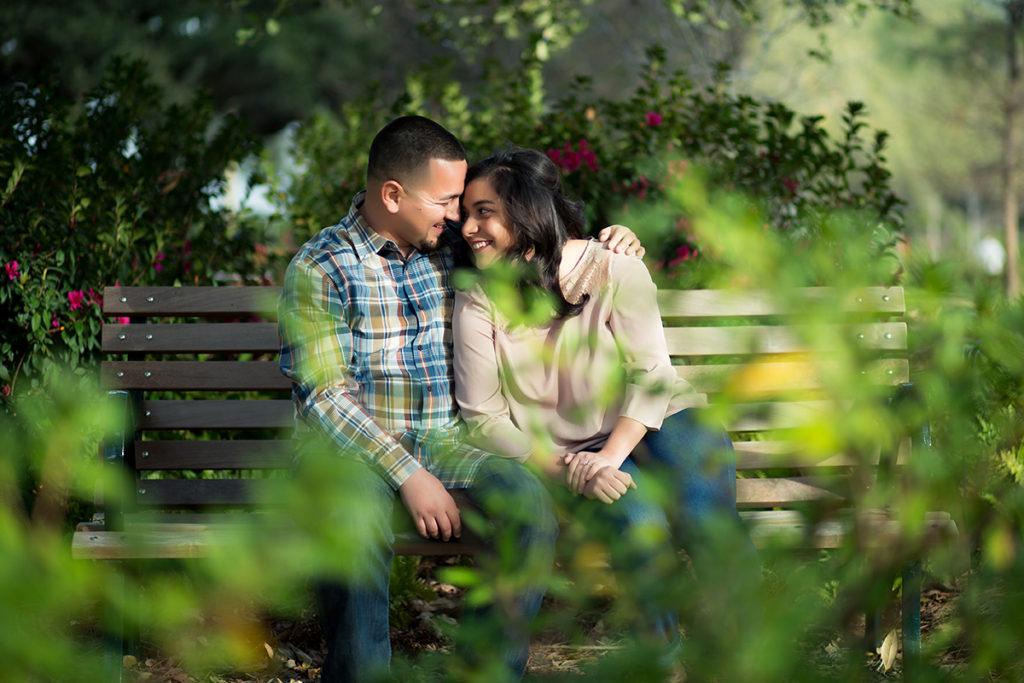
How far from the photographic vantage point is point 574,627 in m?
1.03

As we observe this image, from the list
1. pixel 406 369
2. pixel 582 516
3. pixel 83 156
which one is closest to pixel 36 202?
pixel 83 156

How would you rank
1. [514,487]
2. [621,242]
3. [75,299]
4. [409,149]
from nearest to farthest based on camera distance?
[514,487] → [409,149] → [621,242] → [75,299]


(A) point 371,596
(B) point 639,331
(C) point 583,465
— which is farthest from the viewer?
(B) point 639,331

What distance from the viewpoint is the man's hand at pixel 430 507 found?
8.48 ft

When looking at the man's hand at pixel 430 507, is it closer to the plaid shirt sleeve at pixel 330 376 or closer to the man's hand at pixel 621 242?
the plaid shirt sleeve at pixel 330 376

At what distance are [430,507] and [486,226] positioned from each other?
812 mm

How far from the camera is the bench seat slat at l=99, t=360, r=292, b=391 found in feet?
10.8

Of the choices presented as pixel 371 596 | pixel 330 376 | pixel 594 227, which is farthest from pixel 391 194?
pixel 594 227

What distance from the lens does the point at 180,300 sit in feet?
11.0

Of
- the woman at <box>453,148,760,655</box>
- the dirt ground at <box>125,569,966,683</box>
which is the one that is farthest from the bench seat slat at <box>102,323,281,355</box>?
the dirt ground at <box>125,569,966,683</box>

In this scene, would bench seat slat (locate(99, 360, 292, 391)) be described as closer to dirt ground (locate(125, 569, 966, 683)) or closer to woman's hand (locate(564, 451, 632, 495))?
dirt ground (locate(125, 569, 966, 683))

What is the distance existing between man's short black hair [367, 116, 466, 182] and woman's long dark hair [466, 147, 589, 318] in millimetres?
123

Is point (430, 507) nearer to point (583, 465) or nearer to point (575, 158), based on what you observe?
point (583, 465)

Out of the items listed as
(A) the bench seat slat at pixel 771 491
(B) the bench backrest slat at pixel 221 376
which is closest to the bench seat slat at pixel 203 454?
(B) the bench backrest slat at pixel 221 376
